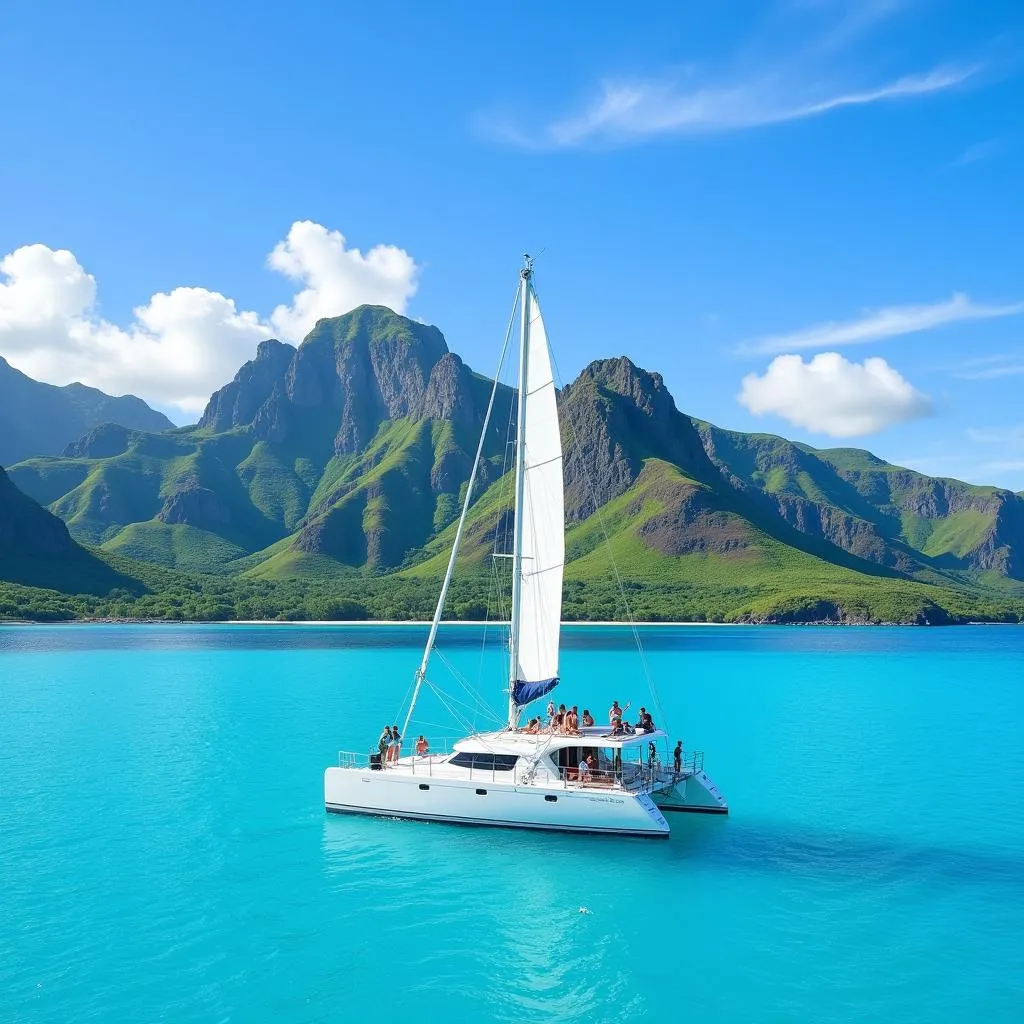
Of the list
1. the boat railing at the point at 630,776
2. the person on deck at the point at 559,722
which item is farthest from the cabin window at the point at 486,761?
the person on deck at the point at 559,722

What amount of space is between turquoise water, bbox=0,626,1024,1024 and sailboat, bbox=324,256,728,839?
90 cm

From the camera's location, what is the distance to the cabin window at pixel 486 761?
3350 centimetres

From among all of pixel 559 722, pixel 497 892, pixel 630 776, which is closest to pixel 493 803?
pixel 559 722

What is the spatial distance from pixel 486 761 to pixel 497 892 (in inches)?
250

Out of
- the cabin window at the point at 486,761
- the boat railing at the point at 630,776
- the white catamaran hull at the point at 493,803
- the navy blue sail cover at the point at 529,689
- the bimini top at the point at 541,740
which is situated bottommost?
the white catamaran hull at the point at 493,803

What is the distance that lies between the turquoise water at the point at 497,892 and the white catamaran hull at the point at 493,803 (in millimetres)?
655

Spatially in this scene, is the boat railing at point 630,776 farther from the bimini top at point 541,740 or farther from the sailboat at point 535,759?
the bimini top at point 541,740

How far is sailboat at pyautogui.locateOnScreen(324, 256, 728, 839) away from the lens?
107ft

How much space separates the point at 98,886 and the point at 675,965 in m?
18.0

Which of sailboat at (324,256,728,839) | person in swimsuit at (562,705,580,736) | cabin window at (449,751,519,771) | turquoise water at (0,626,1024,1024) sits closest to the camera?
turquoise water at (0,626,1024,1024)

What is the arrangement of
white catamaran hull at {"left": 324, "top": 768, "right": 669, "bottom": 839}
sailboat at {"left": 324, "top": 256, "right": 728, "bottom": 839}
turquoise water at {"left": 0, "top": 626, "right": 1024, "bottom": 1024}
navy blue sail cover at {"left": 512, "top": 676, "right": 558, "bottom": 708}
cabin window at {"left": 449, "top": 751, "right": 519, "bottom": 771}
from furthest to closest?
navy blue sail cover at {"left": 512, "top": 676, "right": 558, "bottom": 708} → cabin window at {"left": 449, "top": 751, "right": 519, "bottom": 771} → sailboat at {"left": 324, "top": 256, "right": 728, "bottom": 839} → white catamaran hull at {"left": 324, "top": 768, "right": 669, "bottom": 839} → turquoise water at {"left": 0, "top": 626, "right": 1024, "bottom": 1024}

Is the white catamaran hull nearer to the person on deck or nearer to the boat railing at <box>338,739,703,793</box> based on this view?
the boat railing at <box>338,739,703,793</box>

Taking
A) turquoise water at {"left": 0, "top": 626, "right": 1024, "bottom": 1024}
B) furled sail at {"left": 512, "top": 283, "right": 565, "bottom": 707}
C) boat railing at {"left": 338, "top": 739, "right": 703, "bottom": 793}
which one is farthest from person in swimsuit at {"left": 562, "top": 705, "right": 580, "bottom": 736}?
turquoise water at {"left": 0, "top": 626, "right": 1024, "bottom": 1024}

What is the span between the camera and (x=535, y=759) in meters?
32.9
